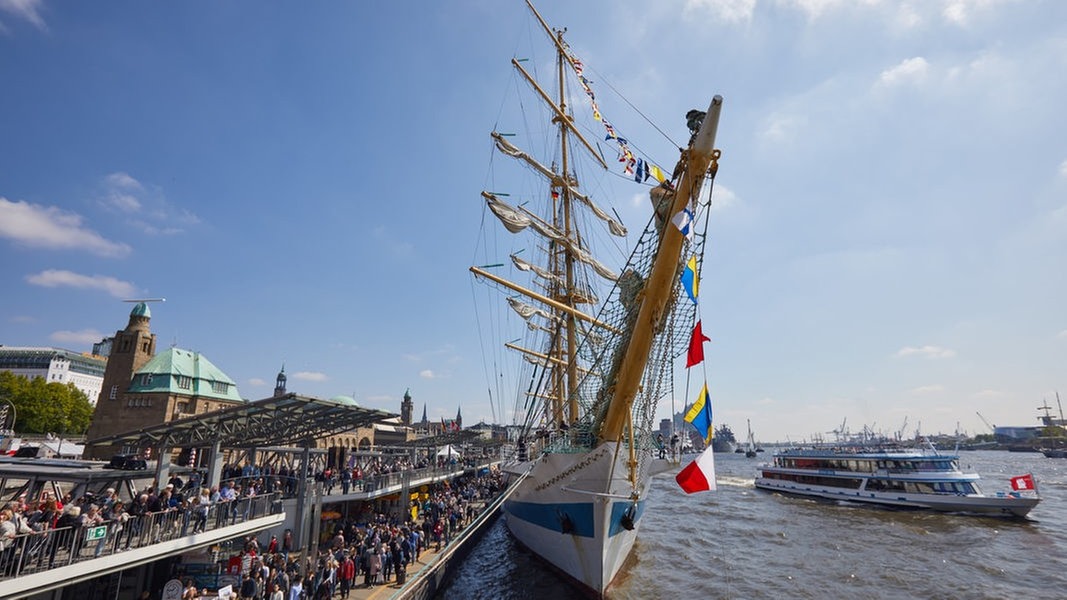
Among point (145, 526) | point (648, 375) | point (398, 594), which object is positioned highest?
point (648, 375)

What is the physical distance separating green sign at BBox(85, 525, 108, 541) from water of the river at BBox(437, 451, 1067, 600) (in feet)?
36.7

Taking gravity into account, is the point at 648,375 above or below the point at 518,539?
above

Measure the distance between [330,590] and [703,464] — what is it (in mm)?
10226

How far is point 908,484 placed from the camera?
35250 millimetres

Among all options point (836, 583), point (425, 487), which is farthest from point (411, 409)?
point (836, 583)

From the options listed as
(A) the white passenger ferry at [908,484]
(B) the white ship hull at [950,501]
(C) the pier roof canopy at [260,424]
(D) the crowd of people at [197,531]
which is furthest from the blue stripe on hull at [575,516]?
(A) the white passenger ferry at [908,484]

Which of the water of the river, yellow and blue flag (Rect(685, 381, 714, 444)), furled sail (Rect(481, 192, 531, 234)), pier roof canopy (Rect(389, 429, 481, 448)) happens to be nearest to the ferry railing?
the water of the river

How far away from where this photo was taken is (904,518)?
32312 mm

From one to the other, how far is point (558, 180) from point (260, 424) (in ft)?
68.2

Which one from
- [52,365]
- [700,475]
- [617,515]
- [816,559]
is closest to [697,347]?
[700,475]

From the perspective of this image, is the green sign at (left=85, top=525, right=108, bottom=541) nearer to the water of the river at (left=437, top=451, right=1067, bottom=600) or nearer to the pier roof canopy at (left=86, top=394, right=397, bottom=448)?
the pier roof canopy at (left=86, top=394, right=397, bottom=448)

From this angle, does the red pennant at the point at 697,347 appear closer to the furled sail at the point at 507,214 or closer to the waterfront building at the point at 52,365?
the furled sail at the point at 507,214

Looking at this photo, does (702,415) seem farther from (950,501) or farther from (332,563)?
(950,501)

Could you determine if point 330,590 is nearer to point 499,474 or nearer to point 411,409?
point 499,474
